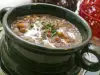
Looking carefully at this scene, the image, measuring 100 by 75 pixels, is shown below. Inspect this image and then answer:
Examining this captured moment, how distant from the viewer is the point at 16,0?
35.7 inches

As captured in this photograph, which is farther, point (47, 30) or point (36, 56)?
point (47, 30)

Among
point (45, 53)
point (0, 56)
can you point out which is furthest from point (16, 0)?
point (45, 53)

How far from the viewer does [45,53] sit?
492 millimetres

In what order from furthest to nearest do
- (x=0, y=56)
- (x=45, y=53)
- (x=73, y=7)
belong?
1. (x=73, y=7)
2. (x=0, y=56)
3. (x=45, y=53)

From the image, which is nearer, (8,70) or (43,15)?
(8,70)

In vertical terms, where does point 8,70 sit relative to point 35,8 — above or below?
below

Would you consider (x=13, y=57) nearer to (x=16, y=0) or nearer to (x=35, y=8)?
(x=35, y=8)

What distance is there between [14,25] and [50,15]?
139 mm

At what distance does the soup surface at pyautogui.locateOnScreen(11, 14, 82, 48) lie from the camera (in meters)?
Answer: 0.58

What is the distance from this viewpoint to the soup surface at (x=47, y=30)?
0.58 meters

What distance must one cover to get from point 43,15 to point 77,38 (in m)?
0.14

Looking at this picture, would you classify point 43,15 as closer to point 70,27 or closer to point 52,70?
point 70,27

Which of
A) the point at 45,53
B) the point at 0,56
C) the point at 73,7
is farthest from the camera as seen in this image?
the point at 73,7

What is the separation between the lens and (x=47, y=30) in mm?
616
